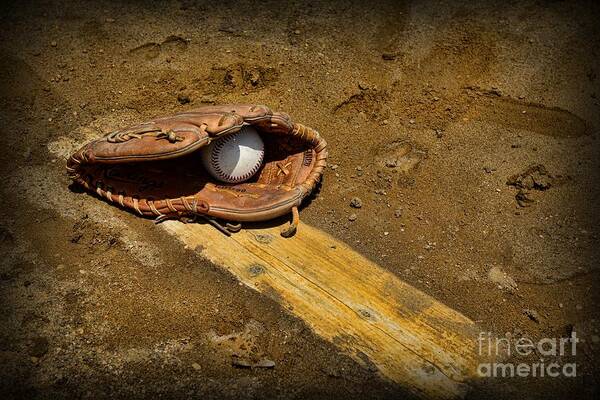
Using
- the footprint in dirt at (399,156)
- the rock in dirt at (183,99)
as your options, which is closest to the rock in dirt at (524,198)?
the footprint in dirt at (399,156)

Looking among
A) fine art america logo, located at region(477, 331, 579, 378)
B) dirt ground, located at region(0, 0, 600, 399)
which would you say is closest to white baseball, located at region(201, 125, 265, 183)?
dirt ground, located at region(0, 0, 600, 399)

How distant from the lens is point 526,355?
2.78 m

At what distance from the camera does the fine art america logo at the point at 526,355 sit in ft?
8.84

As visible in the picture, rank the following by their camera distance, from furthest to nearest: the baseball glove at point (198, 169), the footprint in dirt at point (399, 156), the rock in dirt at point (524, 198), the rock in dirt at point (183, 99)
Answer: the rock in dirt at point (183, 99) < the footprint in dirt at point (399, 156) < the rock in dirt at point (524, 198) < the baseball glove at point (198, 169)

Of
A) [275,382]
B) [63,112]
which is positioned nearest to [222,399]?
[275,382]

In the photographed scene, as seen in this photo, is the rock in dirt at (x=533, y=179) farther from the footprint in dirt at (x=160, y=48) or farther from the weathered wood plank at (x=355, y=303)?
the footprint in dirt at (x=160, y=48)

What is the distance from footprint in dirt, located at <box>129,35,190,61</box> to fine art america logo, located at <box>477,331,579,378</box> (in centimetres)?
358

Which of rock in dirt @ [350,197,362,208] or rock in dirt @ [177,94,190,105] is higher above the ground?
rock in dirt @ [177,94,190,105]

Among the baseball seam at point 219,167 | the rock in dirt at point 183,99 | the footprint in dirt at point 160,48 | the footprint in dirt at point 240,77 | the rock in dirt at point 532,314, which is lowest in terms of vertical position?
the rock in dirt at point 532,314

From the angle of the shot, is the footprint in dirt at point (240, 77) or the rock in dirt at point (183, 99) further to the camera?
the footprint in dirt at point (240, 77)

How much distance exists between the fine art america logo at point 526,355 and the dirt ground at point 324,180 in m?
0.06

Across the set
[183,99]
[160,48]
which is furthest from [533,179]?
[160,48]

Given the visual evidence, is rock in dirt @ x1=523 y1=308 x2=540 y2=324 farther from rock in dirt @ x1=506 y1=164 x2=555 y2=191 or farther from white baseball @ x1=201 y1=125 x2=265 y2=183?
white baseball @ x1=201 y1=125 x2=265 y2=183

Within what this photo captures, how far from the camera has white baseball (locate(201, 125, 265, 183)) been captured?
128 inches
